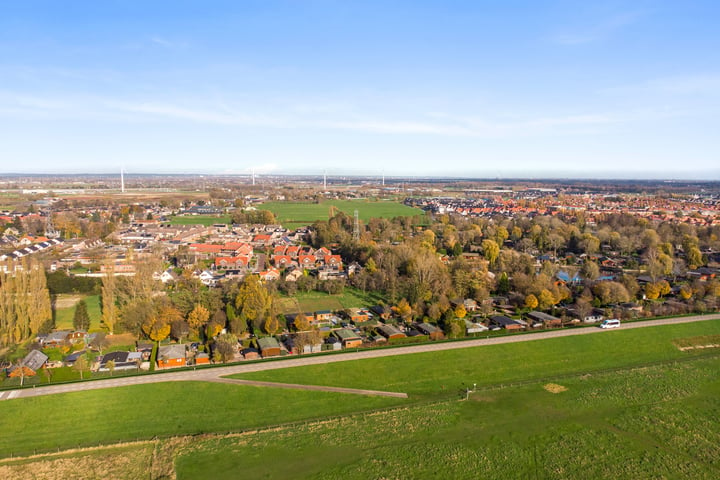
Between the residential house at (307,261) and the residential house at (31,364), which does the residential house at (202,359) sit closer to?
the residential house at (31,364)

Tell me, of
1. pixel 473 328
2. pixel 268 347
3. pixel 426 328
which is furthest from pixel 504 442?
pixel 268 347

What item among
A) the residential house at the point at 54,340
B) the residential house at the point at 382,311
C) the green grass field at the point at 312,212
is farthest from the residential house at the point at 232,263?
the green grass field at the point at 312,212

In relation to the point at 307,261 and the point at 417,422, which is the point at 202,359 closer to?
the point at 417,422

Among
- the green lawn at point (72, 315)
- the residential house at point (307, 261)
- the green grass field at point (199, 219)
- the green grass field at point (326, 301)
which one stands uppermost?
the green grass field at point (199, 219)

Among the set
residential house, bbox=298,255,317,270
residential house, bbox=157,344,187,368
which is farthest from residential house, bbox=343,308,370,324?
residential house, bbox=298,255,317,270

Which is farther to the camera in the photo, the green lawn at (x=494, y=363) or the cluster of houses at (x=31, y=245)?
the cluster of houses at (x=31, y=245)

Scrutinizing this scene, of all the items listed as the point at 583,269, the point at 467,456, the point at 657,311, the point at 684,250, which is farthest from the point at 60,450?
the point at 684,250

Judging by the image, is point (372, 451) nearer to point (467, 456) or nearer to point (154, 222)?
point (467, 456)
